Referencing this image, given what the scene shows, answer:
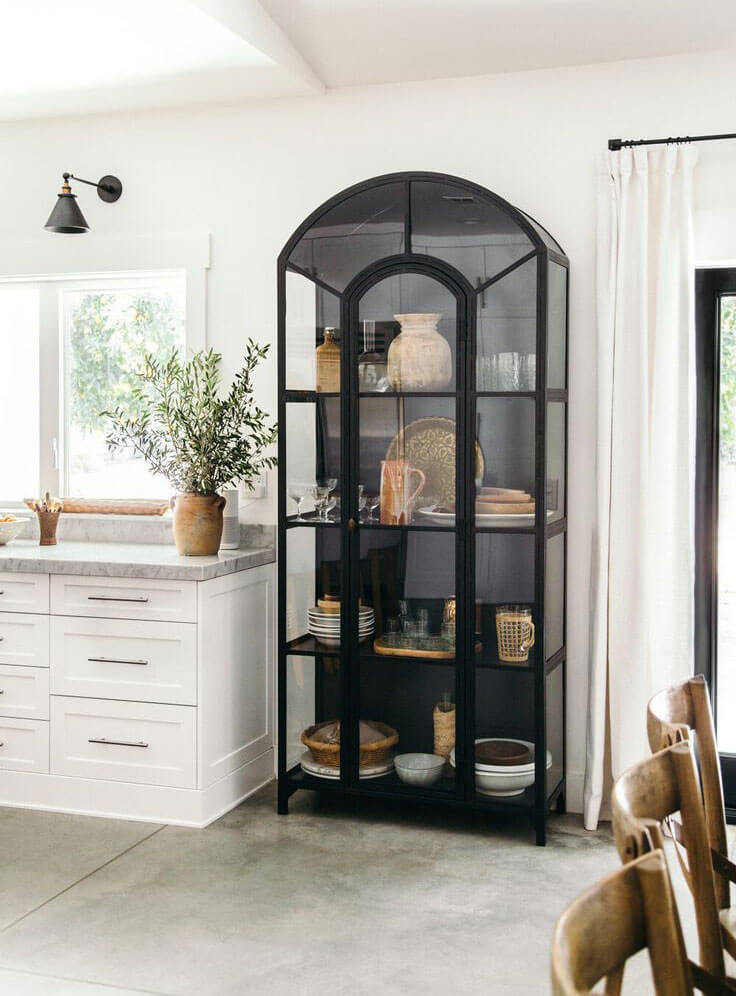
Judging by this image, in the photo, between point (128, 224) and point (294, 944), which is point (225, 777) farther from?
point (128, 224)

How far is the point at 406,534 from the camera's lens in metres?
3.61

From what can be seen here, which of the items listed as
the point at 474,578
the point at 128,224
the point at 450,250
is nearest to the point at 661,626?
the point at 474,578

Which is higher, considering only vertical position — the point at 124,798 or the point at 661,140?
the point at 661,140

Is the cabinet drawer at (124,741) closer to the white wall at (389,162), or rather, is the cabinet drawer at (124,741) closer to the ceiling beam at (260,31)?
the white wall at (389,162)

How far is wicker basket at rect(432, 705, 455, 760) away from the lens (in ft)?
11.8

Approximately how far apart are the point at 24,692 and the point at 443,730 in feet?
4.93

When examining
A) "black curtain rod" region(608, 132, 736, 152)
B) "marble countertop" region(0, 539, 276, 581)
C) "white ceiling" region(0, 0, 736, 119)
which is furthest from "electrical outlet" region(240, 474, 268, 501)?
"black curtain rod" region(608, 132, 736, 152)

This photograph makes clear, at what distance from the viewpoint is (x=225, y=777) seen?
377 cm

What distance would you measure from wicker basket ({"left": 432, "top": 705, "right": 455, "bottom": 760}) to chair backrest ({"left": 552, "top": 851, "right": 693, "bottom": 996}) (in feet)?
8.13

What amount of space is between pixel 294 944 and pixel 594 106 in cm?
287

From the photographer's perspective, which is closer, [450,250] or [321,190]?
[450,250]

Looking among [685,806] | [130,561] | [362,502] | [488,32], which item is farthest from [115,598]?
[685,806]

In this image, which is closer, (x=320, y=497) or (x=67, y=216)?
(x=320, y=497)

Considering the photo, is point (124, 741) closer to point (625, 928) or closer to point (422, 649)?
point (422, 649)
